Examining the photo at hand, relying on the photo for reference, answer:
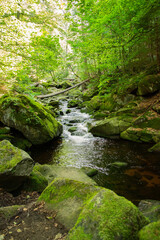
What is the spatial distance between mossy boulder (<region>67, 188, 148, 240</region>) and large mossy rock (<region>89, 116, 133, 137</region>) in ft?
22.2

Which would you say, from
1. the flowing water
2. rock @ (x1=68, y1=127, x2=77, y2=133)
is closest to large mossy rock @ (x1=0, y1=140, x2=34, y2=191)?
the flowing water

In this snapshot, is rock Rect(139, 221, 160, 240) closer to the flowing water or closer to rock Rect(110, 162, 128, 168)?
the flowing water

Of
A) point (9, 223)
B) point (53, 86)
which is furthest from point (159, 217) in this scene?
point (53, 86)

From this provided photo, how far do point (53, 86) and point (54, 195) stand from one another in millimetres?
23891

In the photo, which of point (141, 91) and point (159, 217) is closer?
point (159, 217)

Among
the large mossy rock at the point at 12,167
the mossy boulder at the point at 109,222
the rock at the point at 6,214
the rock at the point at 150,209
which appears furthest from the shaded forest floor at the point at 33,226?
the rock at the point at 150,209

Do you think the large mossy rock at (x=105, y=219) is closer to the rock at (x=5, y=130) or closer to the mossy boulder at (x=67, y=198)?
the mossy boulder at (x=67, y=198)

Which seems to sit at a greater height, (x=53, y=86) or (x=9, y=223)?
(x=53, y=86)

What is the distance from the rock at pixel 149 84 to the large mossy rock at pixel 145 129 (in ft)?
6.44

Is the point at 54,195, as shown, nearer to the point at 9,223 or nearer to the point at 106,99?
the point at 9,223

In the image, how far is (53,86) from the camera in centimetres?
2495

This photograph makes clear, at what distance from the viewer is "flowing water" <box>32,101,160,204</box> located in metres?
4.45

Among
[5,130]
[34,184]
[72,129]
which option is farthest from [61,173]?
[72,129]

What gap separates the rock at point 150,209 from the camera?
8.79 ft
